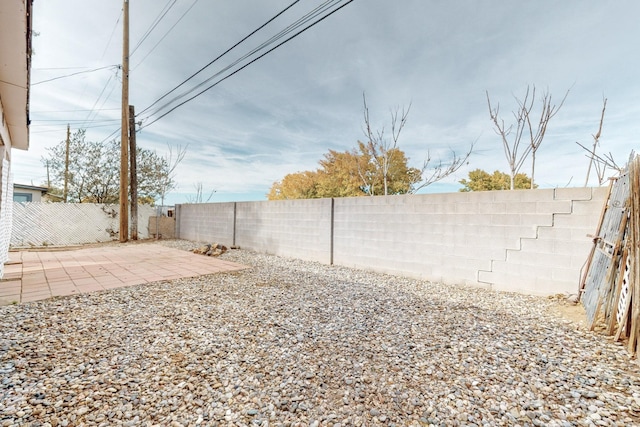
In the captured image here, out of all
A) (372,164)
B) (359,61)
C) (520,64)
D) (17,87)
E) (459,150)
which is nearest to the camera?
(17,87)

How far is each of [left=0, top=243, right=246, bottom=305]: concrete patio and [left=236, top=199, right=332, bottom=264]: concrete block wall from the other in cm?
186

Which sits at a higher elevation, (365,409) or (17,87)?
(17,87)

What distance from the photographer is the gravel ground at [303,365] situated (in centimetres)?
139

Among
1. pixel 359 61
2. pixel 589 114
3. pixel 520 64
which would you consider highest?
Result: pixel 359 61

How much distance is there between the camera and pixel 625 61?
478 cm

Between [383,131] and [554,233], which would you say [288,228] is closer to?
[383,131]

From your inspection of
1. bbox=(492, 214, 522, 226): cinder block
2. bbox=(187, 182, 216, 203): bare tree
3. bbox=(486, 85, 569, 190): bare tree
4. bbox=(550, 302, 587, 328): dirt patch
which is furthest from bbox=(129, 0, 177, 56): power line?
bbox=(550, 302, 587, 328): dirt patch

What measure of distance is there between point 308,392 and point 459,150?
9432 mm

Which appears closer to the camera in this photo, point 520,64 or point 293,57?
point 520,64

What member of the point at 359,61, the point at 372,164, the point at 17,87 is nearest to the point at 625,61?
the point at 359,61

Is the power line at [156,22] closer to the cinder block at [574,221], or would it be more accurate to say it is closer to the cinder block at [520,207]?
the cinder block at [520,207]

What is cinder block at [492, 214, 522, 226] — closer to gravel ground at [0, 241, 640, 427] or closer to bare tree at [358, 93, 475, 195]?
gravel ground at [0, 241, 640, 427]

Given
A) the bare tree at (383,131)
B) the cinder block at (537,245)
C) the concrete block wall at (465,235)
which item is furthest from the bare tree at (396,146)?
the cinder block at (537,245)

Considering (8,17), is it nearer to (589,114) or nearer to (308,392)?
(308,392)
